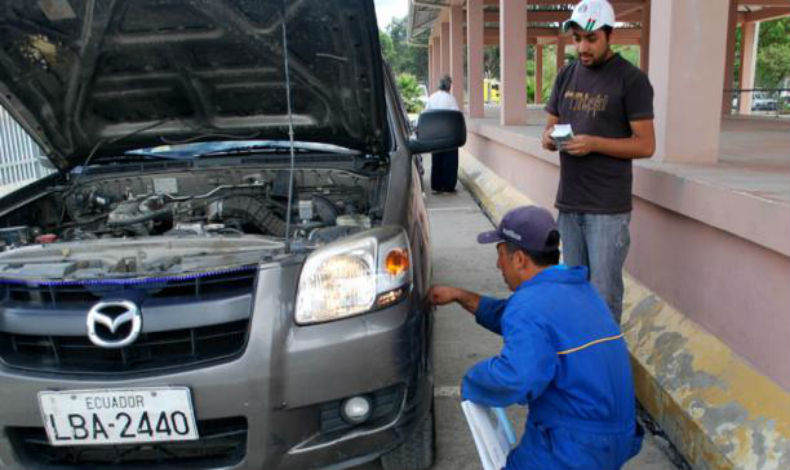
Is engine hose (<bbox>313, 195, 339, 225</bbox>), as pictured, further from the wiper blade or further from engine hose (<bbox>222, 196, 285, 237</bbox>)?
the wiper blade

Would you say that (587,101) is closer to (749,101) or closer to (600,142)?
(600,142)

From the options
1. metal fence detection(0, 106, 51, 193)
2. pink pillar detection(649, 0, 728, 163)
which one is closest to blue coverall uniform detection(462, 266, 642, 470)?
pink pillar detection(649, 0, 728, 163)

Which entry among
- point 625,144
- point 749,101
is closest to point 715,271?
point 625,144

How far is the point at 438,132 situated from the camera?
3328 mm

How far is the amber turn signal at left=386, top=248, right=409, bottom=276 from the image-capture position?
2271mm

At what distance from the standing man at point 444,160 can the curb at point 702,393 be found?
6075mm

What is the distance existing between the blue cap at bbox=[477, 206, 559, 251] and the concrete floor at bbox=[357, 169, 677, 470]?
122 cm

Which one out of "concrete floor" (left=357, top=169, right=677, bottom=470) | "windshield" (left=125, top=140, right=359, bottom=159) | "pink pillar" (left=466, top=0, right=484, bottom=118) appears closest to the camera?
"concrete floor" (left=357, top=169, right=677, bottom=470)

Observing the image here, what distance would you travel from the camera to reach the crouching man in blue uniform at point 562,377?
1745mm

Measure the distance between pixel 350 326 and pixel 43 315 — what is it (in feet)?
3.26

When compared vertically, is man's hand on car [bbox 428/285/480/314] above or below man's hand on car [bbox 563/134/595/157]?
below

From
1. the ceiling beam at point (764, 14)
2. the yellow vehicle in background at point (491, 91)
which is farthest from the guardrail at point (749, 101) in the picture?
the yellow vehicle in background at point (491, 91)

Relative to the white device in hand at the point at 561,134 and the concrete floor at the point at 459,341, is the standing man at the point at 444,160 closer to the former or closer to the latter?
the concrete floor at the point at 459,341

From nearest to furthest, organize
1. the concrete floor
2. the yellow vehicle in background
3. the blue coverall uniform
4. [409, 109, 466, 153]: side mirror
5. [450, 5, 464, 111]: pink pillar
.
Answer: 1. the blue coverall uniform
2. the concrete floor
3. [409, 109, 466, 153]: side mirror
4. [450, 5, 464, 111]: pink pillar
5. the yellow vehicle in background
